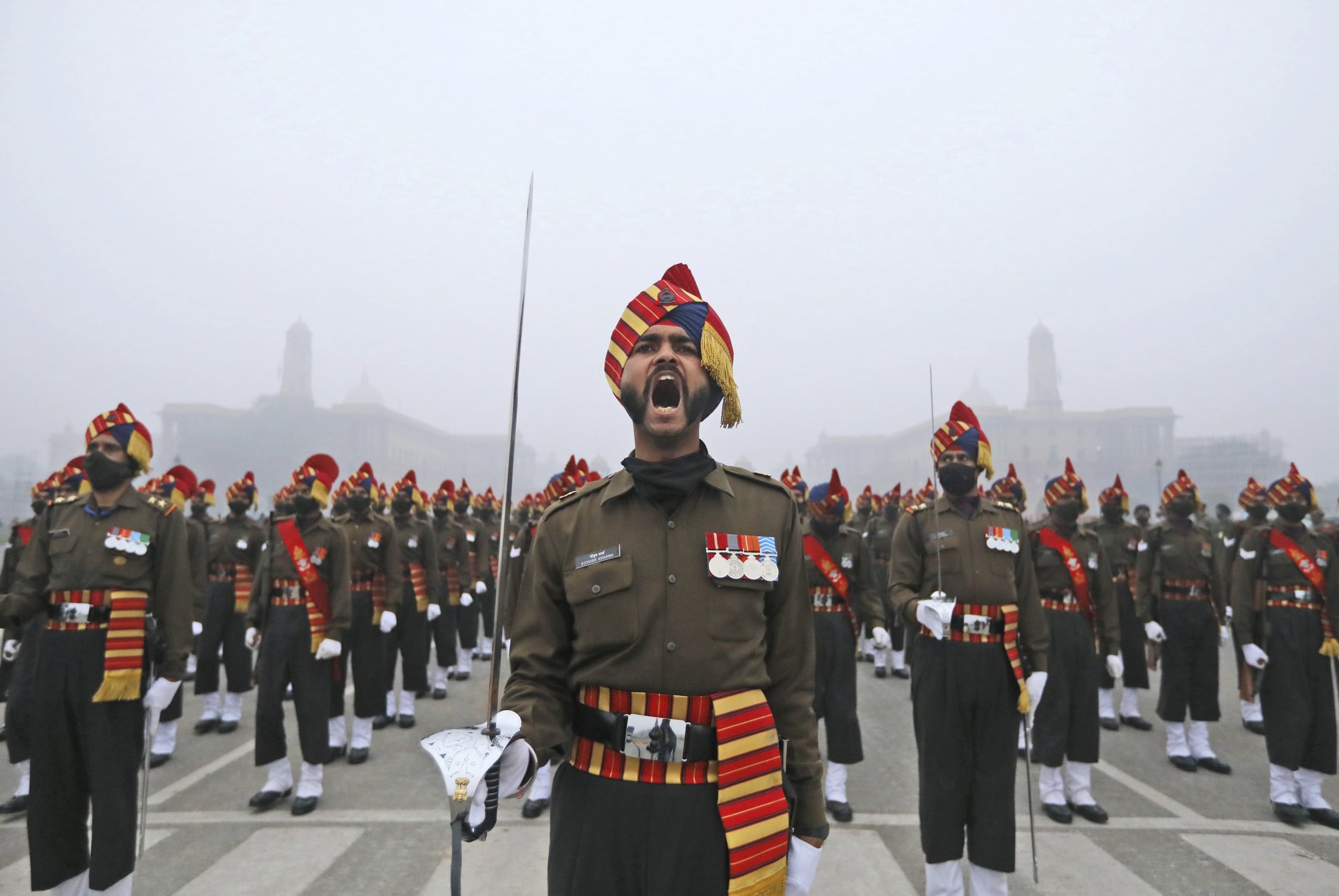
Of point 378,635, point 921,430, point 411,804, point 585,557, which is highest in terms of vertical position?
point 921,430

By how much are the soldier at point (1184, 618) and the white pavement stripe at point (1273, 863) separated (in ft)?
6.64

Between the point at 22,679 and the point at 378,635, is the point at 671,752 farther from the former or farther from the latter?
the point at 378,635

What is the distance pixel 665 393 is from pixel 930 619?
8.83 ft

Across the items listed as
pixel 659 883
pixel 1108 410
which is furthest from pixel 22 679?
pixel 1108 410

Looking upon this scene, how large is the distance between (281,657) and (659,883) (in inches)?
216

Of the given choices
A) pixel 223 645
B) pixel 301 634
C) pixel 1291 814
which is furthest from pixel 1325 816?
pixel 223 645

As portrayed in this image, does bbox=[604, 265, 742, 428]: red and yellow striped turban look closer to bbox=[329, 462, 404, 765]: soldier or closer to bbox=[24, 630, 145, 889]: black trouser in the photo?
bbox=[24, 630, 145, 889]: black trouser

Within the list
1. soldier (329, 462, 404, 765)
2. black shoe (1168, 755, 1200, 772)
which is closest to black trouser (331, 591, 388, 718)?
soldier (329, 462, 404, 765)

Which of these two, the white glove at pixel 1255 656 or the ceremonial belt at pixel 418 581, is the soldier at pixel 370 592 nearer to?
the ceremonial belt at pixel 418 581

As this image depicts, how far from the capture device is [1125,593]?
974 centimetres

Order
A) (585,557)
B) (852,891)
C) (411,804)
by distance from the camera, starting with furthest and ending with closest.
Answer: (411,804)
(852,891)
(585,557)

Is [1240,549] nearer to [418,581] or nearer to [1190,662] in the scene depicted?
[1190,662]

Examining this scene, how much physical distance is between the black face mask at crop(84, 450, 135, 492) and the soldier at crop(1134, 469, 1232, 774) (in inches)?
363

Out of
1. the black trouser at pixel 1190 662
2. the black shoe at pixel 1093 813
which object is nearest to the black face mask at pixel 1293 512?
the black trouser at pixel 1190 662
